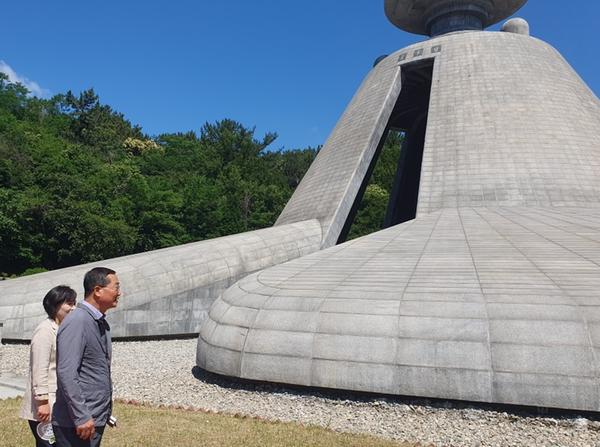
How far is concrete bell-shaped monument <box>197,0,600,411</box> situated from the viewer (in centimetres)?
510

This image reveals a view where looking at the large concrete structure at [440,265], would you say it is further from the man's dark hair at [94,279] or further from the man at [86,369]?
the man's dark hair at [94,279]

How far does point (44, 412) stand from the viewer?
2865mm

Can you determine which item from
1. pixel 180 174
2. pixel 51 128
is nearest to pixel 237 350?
pixel 180 174

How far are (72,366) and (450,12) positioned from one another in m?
26.2

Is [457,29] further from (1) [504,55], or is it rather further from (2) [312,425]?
(2) [312,425]

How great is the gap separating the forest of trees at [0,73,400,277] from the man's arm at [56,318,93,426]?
78.9ft

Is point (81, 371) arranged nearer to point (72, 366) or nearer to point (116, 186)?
point (72, 366)

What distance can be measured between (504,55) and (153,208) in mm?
23334

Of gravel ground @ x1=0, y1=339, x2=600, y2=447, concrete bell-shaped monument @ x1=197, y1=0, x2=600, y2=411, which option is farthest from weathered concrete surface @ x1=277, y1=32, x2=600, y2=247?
gravel ground @ x1=0, y1=339, x2=600, y2=447

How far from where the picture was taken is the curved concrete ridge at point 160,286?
32.6 feet

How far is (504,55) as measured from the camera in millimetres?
19625

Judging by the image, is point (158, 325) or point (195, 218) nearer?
point (158, 325)

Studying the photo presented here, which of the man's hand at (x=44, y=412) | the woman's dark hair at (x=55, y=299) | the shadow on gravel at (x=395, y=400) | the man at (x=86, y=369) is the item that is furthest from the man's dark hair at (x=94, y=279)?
the shadow on gravel at (x=395, y=400)

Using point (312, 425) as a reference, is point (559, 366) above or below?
above
